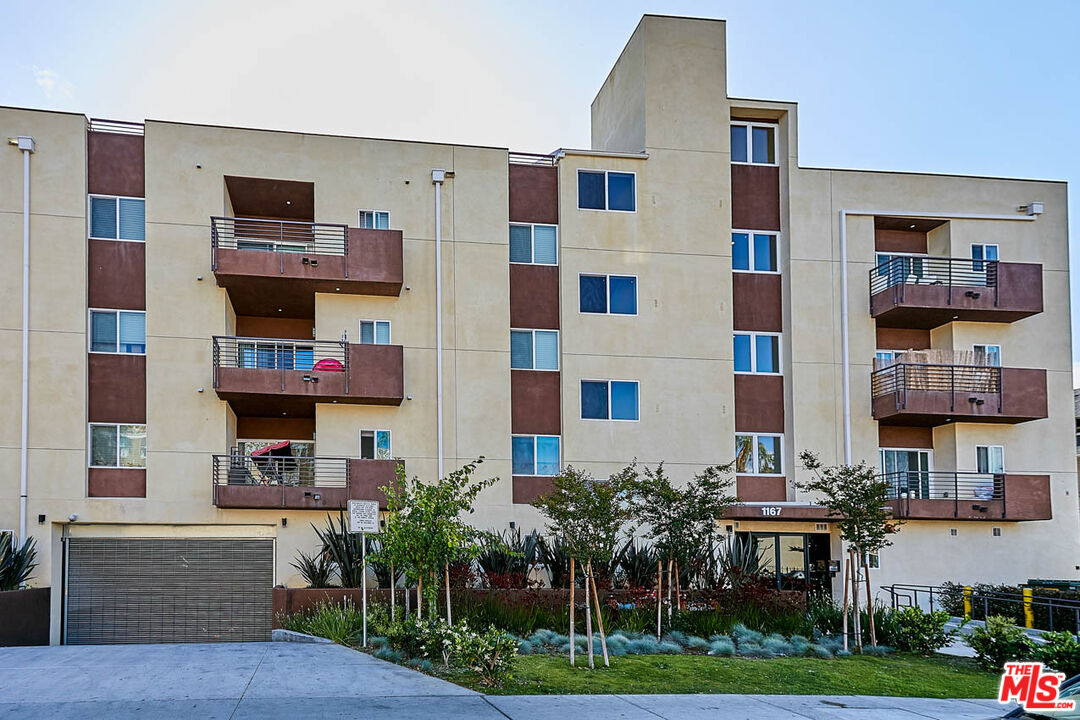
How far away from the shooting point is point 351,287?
28.6 m

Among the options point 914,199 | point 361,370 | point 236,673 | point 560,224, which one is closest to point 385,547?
point 236,673

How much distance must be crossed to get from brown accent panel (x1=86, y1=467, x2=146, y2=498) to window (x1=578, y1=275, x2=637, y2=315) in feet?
41.4

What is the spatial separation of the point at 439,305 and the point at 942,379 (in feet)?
48.1

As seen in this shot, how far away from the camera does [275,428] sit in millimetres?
30703

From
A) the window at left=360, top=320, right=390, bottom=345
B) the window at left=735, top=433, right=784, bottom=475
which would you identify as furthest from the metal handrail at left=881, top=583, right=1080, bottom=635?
the window at left=360, top=320, right=390, bottom=345

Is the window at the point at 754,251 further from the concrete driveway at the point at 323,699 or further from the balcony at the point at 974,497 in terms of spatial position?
the concrete driveway at the point at 323,699

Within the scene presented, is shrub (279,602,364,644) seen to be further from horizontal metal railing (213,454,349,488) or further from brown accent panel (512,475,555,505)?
brown accent panel (512,475,555,505)

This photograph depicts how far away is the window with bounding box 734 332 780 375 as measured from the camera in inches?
1235

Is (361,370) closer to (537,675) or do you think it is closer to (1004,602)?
(537,675)

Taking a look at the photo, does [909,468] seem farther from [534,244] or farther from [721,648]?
[721,648]

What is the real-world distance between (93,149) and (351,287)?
7528 millimetres

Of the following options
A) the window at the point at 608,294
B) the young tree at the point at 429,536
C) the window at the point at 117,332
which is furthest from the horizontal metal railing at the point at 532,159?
the young tree at the point at 429,536

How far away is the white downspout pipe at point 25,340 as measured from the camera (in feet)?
86.2

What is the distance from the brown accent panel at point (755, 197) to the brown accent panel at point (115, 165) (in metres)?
16.6
